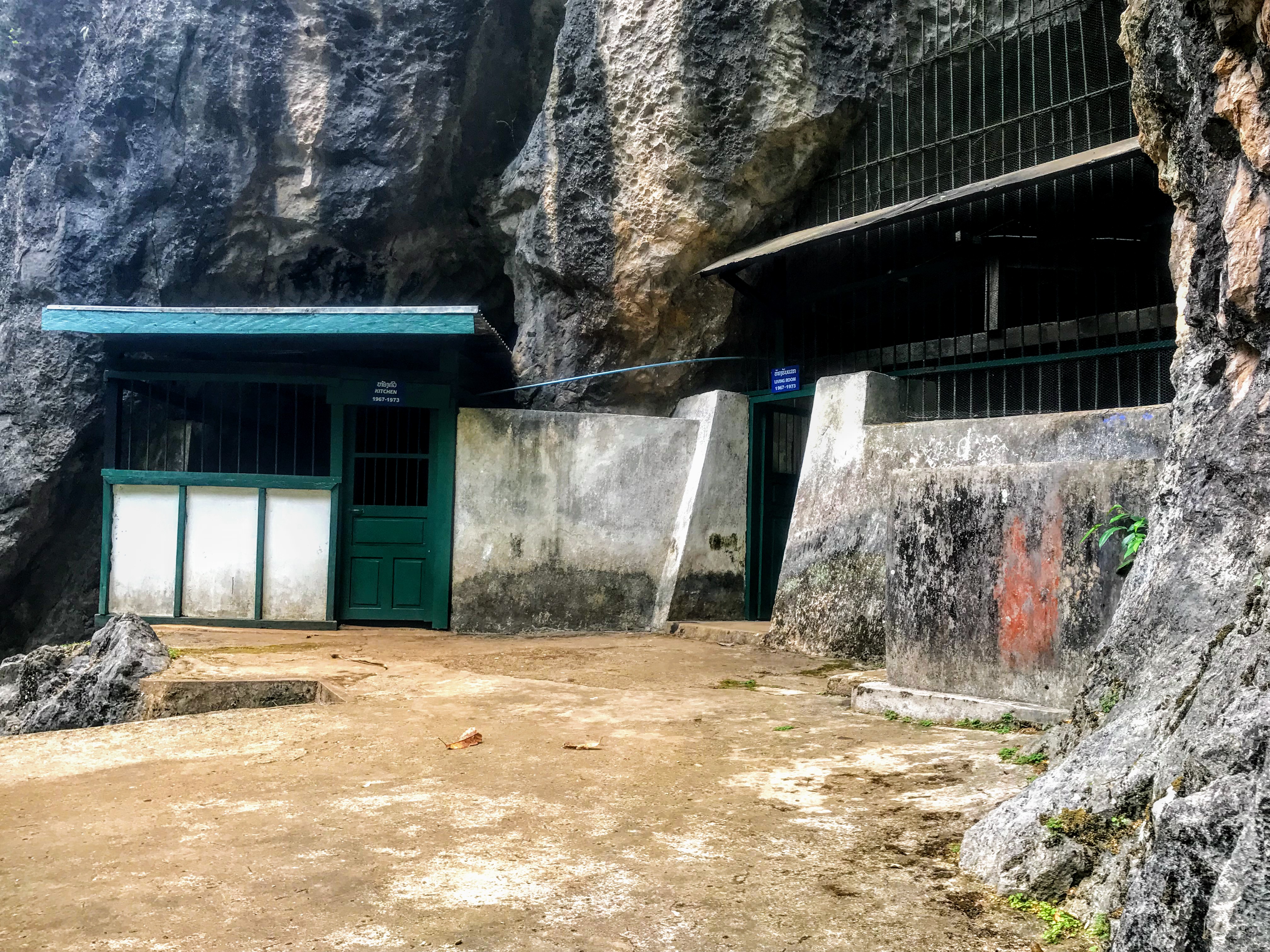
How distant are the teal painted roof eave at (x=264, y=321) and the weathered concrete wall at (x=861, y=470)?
3287 millimetres

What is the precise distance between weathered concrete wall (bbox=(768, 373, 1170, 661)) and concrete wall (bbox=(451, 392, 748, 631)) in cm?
116

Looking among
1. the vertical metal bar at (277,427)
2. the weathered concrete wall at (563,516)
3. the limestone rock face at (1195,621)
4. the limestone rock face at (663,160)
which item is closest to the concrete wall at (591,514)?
the weathered concrete wall at (563,516)

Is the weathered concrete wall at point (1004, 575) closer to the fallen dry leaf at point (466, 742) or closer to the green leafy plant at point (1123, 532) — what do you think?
the green leafy plant at point (1123, 532)

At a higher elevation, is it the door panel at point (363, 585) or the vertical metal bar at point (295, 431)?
the vertical metal bar at point (295, 431)

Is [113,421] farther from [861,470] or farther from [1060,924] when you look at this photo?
[1060,924]

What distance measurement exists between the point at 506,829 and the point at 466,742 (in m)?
1.27

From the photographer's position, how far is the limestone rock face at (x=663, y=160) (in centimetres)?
903

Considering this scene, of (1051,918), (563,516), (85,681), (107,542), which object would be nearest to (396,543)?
(563,516)

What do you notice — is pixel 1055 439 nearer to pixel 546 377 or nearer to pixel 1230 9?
pixel 1230 9

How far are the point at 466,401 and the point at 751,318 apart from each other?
3.20 meters

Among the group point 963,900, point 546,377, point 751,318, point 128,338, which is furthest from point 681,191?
point 963,900

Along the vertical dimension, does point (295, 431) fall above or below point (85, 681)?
above

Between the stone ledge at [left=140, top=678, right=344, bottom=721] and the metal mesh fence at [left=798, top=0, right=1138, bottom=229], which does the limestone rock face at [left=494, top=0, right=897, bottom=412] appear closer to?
the metal mesh fence at [left=798, top=0, right=1138, bottom=229]

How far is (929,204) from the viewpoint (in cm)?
724
